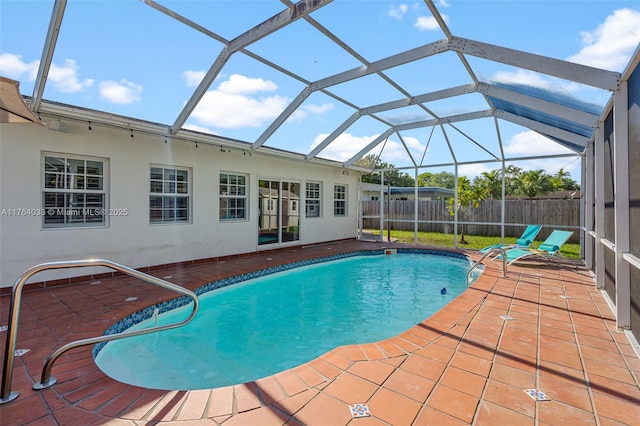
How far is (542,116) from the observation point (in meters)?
6.41

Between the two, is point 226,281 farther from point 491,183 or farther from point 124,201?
point 491,183

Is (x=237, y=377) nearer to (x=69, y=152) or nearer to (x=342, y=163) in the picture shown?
(x=69, y=152)

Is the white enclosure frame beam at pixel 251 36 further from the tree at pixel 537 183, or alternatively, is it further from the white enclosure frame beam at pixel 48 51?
the tree at pixel 537 183

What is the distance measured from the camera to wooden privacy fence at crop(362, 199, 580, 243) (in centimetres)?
1245

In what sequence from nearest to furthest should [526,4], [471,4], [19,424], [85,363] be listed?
[19,424] → [85,363] → [526,4] → [471,4]

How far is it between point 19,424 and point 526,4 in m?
6.66

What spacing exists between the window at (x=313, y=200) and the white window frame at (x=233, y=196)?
2752 millimetres

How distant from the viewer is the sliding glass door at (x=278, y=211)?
9781 mm

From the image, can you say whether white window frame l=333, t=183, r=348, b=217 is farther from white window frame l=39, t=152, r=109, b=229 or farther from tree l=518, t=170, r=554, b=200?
tree l=518, t=170, r=554, b=200

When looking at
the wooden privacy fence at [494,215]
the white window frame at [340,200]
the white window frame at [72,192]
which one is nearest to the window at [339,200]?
the white window frame at [340,200]

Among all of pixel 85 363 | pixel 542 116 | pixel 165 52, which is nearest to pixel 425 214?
pixel 542 116

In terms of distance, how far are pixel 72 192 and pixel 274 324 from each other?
190 inches

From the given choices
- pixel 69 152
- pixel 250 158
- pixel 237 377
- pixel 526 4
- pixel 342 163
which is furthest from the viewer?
pixel 342 163

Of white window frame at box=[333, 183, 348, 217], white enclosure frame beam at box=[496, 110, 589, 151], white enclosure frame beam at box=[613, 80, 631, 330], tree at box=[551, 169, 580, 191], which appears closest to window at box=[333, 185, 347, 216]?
white window frame at box=[333, 183, 348, 217]
